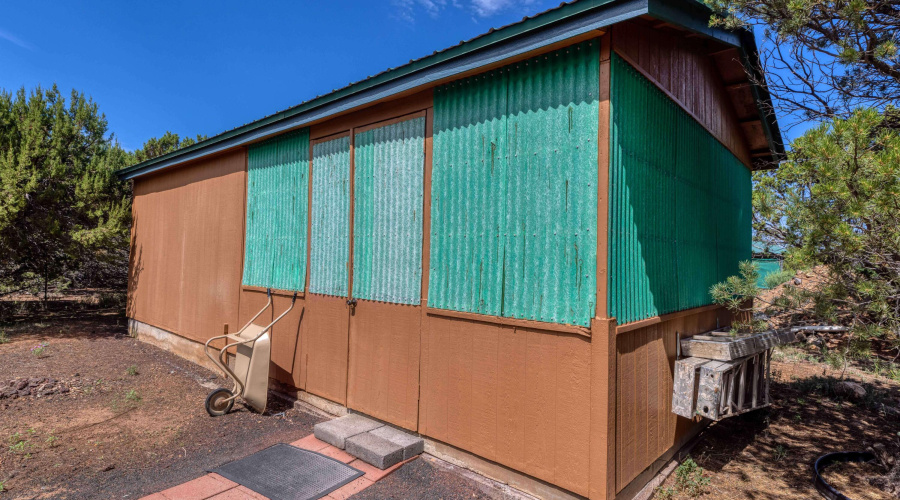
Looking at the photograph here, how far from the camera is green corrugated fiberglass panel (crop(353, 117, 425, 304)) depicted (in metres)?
4.44

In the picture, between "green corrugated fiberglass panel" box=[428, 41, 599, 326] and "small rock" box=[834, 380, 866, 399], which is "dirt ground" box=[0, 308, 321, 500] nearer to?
"green corrugated fiberglass panel" box=[428, 41, 599, 326]

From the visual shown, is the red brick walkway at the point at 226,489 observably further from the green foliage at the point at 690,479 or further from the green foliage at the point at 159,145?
the green foliage at the point at 159,145

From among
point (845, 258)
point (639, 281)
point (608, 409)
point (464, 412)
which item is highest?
point (845, 258)

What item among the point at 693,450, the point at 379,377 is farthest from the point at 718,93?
the point at 379,377

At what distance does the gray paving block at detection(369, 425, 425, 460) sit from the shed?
4.5 inches

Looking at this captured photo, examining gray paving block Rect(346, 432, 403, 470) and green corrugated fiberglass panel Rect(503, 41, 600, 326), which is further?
gray paving block Rect(346, 432, 403, 470)

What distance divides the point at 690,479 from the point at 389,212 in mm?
3758

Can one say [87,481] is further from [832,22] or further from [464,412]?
[832,22]

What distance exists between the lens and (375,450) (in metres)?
3.98

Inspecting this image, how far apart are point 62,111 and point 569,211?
1302 cm

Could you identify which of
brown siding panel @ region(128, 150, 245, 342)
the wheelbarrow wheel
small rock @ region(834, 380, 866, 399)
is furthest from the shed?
small rock @ region(834, 380, 866, 399)

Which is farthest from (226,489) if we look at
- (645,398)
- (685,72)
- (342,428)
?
(685,72)

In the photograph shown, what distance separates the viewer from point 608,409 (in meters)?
3.11

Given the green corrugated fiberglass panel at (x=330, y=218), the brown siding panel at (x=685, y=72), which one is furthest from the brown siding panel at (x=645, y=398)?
the green corrugated fiberglass panel at (x=330, y=218)
